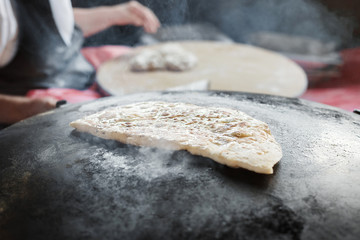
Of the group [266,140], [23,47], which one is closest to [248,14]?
[23,47]

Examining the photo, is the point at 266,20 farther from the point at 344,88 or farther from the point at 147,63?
the point at 147,63

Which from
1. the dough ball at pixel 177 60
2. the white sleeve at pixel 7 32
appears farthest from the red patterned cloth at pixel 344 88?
the white sleeve at pixel 7 32

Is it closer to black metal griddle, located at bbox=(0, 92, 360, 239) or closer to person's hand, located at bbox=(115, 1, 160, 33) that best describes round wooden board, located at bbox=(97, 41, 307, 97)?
person's hand, located at bbox=(115, 1, 160, 33)

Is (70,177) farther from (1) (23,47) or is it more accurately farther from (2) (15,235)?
(1) (23,47)

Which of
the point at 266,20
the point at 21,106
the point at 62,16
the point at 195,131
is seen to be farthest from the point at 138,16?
the point at 266,20

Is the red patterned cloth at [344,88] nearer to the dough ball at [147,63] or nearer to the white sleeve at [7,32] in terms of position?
the dough ball at [147,63]

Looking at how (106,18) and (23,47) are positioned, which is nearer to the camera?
(23,47)

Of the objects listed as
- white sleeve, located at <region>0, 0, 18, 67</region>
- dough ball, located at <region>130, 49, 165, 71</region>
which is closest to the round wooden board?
dough ball, located at <region>130, 49, 165, 71</region>
